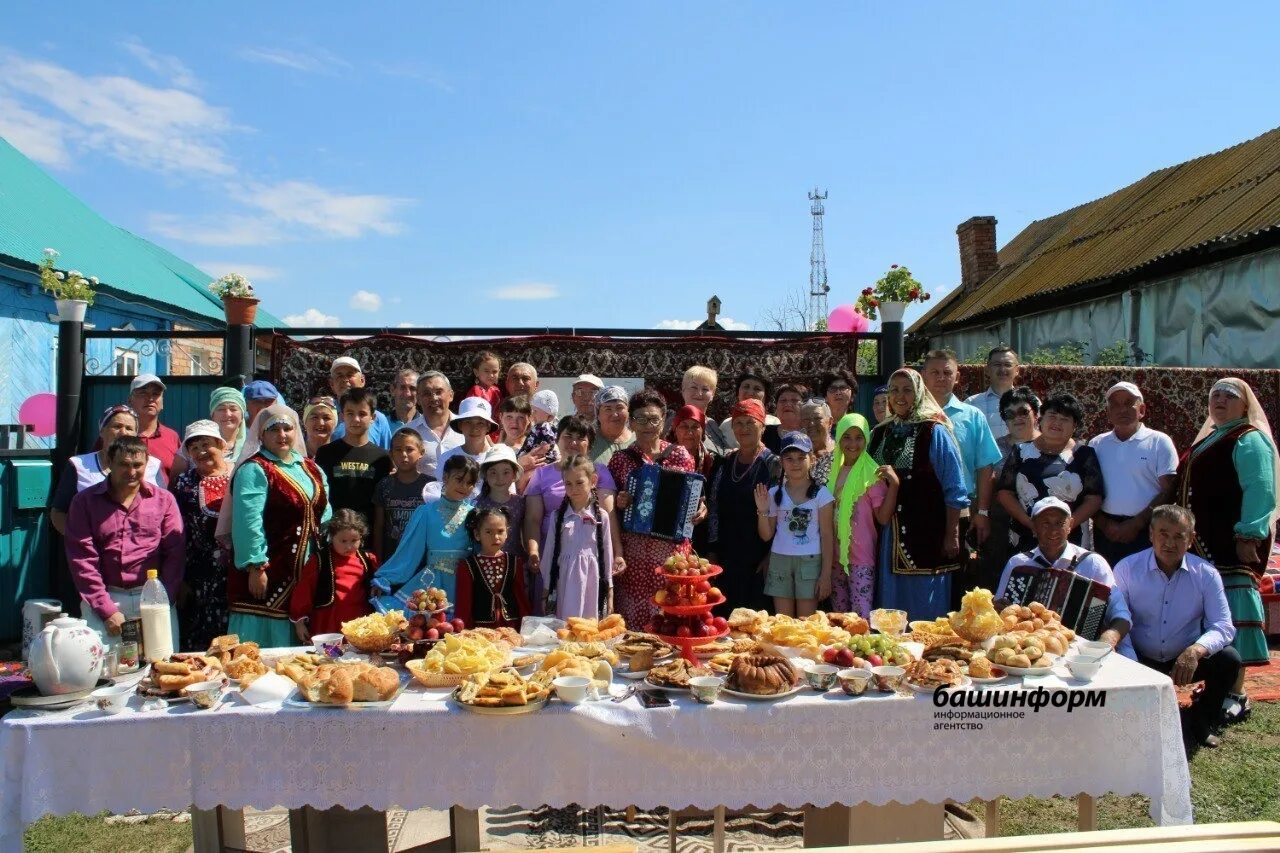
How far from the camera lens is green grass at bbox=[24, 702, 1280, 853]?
3635mm

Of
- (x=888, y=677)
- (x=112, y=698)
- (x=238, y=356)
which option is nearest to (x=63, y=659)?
(x=112, y=698)

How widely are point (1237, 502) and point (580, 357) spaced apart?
457 centimetres

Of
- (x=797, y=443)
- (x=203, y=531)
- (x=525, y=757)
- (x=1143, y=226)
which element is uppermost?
(x=1143, y=226)

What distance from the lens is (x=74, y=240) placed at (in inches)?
593

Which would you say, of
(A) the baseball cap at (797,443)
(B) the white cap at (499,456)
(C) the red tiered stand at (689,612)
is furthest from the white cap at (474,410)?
(C) the red tiered stand at (689,612)

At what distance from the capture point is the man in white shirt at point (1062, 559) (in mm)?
4062

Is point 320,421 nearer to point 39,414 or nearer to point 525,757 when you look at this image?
point 525,757

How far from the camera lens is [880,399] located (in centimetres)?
631

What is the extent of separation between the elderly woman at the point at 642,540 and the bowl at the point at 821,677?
1.64 m

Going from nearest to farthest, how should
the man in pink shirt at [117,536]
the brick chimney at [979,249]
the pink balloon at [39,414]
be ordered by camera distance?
the man in pink shirt at [117,536], the pink balloon at [39,414], the brick chimney at [979,249]

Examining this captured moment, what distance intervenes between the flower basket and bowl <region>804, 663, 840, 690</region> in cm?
567

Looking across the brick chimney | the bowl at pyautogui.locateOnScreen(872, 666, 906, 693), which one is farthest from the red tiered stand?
the brick chimney

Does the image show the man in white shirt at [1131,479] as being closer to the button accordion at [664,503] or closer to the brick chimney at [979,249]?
the button accordion at [664,503]

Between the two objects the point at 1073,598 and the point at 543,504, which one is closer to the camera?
the point at 1073,598
